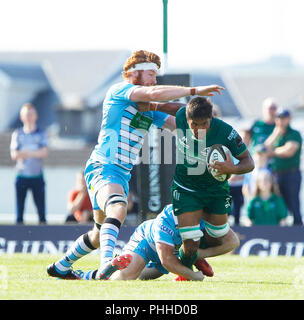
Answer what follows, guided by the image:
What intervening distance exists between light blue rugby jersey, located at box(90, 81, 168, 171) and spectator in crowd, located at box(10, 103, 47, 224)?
17.6 ft

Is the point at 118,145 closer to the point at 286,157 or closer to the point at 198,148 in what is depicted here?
the point at 198,148

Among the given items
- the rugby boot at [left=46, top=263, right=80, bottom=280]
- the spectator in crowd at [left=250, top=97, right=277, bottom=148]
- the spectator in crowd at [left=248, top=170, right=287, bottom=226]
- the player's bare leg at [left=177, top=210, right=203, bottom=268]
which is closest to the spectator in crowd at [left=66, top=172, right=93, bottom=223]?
the spectator in crowd at [left=248, top=170, right=287, bottom=226]

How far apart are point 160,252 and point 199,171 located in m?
0.82

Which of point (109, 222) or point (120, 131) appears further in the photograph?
point (120, 131)

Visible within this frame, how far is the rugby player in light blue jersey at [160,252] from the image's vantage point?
7996 millimetres

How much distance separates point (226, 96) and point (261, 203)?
108 ft

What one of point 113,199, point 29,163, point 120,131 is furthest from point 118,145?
point 29,163

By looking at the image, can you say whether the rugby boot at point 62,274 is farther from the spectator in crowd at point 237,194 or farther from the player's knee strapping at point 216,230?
the spectator in crowd at point 237,194

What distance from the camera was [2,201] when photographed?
26.8 meters

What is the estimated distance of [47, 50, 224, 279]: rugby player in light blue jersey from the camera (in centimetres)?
773

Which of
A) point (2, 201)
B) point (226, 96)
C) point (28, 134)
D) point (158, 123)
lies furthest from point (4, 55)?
point (158, 123)

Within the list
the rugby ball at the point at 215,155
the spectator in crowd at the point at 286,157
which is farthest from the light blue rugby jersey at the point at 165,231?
the spectator in crowd at the point at 286,157

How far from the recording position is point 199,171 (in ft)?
26.1

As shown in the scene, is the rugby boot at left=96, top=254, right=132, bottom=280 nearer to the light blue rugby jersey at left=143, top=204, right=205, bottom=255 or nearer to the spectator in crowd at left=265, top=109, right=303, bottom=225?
the light blue rugby jersey at left=143, top=204, right=205, bottom=255
